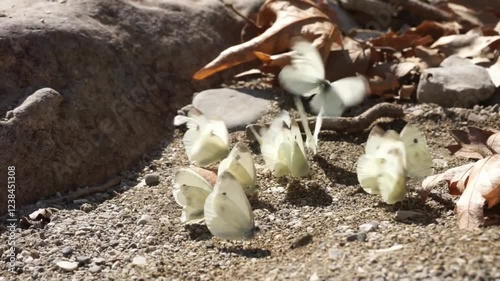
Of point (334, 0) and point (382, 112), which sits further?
point (334, 0)

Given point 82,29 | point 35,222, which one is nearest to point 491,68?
point 82,29

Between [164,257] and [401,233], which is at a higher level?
[401,233]

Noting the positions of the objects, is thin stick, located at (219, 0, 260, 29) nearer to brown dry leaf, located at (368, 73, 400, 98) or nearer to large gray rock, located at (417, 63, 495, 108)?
brown dry leaf, located at (368, 73, 400, 98)

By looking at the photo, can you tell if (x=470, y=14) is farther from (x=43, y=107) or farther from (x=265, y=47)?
(x=43, y=107)

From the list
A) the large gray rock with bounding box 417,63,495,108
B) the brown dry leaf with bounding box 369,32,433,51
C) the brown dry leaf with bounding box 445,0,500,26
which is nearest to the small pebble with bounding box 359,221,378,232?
the large gray rock with bounding box 417,63,495,108

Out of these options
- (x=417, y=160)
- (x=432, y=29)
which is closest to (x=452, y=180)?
(x=417, y=160)

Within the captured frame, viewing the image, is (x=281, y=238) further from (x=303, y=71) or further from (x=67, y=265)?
(x=303, y=71)

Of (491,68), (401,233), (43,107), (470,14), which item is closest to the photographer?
(401,233)
